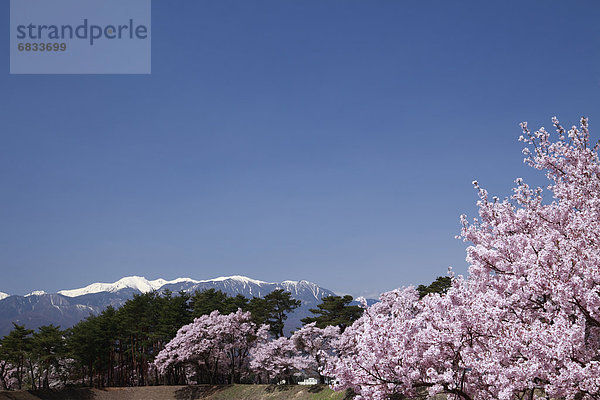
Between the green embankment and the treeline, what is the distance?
10.6 feet

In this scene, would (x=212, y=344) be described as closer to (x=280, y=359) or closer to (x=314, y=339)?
(x=280, y=359)

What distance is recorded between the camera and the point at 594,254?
806cm

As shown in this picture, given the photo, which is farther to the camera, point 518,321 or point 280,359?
point 280,359

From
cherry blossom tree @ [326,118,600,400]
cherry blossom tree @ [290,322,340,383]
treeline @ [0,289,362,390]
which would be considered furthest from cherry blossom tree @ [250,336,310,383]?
cherry blossom tree @ [326,118,600,400]

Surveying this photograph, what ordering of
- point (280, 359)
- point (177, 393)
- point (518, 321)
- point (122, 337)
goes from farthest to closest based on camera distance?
point (122, 337)
point (177, 393)
point (280, 359)
point (518, 321)

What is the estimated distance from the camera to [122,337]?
5306cm

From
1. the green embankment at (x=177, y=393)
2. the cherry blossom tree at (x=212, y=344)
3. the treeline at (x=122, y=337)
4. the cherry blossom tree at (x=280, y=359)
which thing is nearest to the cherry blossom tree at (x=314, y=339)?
the cherry blossom tree at (x=280, y=359)

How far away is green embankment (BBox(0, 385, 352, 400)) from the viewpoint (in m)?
39.3

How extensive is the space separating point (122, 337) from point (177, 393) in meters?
11.6

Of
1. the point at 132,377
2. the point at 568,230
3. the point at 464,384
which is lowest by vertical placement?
the point at 132,377

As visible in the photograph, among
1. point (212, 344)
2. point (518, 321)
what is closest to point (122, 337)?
point (212, 344)

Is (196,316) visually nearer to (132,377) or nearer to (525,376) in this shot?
Result: (132,377)

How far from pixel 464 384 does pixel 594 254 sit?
387 cm

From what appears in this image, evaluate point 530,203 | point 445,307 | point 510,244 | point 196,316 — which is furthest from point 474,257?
point 196,316
